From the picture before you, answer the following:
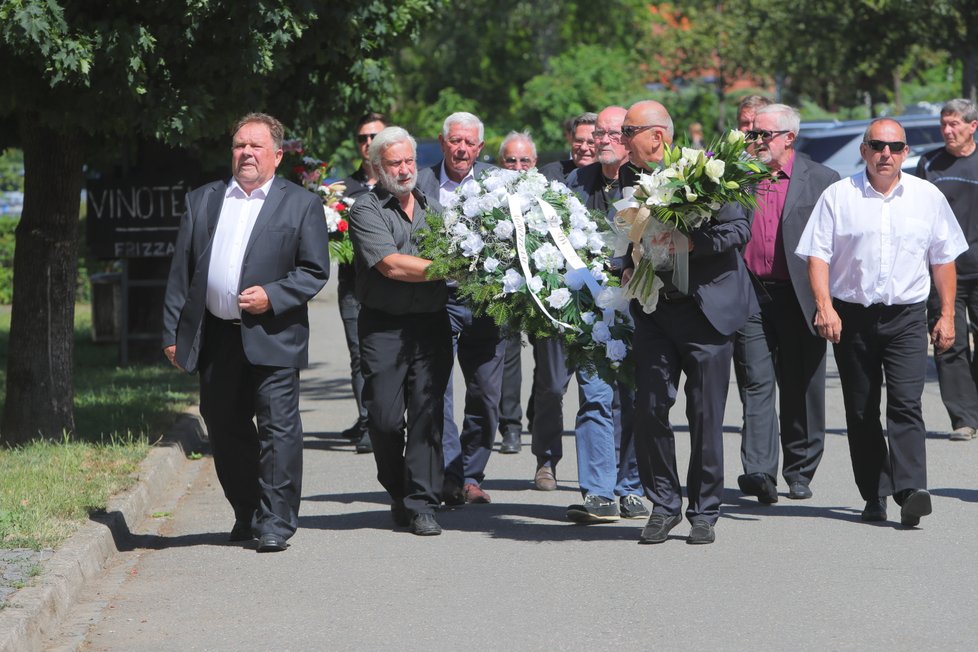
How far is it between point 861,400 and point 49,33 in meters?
4.59

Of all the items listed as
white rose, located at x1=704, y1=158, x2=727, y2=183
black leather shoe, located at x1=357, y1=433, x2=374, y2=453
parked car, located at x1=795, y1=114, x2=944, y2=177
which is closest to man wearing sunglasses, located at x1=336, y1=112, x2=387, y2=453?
black leather shoe, located at x1=357, y1=433, x2=374, y2=453

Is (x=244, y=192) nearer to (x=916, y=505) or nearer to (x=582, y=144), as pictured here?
(x=582, y=144)

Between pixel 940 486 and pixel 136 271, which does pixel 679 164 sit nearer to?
pixel 940 486

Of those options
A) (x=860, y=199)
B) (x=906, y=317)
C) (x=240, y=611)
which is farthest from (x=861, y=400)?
(x=240, y=611)

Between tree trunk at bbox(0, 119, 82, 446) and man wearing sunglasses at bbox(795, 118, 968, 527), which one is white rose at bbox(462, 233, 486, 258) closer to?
man wearing sunglasses at bbox(795, 118, 968, 527)

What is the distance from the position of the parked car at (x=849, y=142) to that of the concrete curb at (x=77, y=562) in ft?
42.3

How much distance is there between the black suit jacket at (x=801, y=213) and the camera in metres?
8.03

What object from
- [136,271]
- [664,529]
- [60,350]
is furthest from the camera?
[136,271]

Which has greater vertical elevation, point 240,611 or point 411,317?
point 411,317

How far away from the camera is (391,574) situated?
6.71m

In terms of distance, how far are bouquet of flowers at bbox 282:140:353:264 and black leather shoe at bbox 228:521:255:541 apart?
3.37 meters

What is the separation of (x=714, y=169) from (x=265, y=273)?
2.07 metres

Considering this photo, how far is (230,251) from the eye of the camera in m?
7.06

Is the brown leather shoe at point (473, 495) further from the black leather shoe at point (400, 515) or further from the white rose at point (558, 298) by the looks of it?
the white rose at point (558, 298)
